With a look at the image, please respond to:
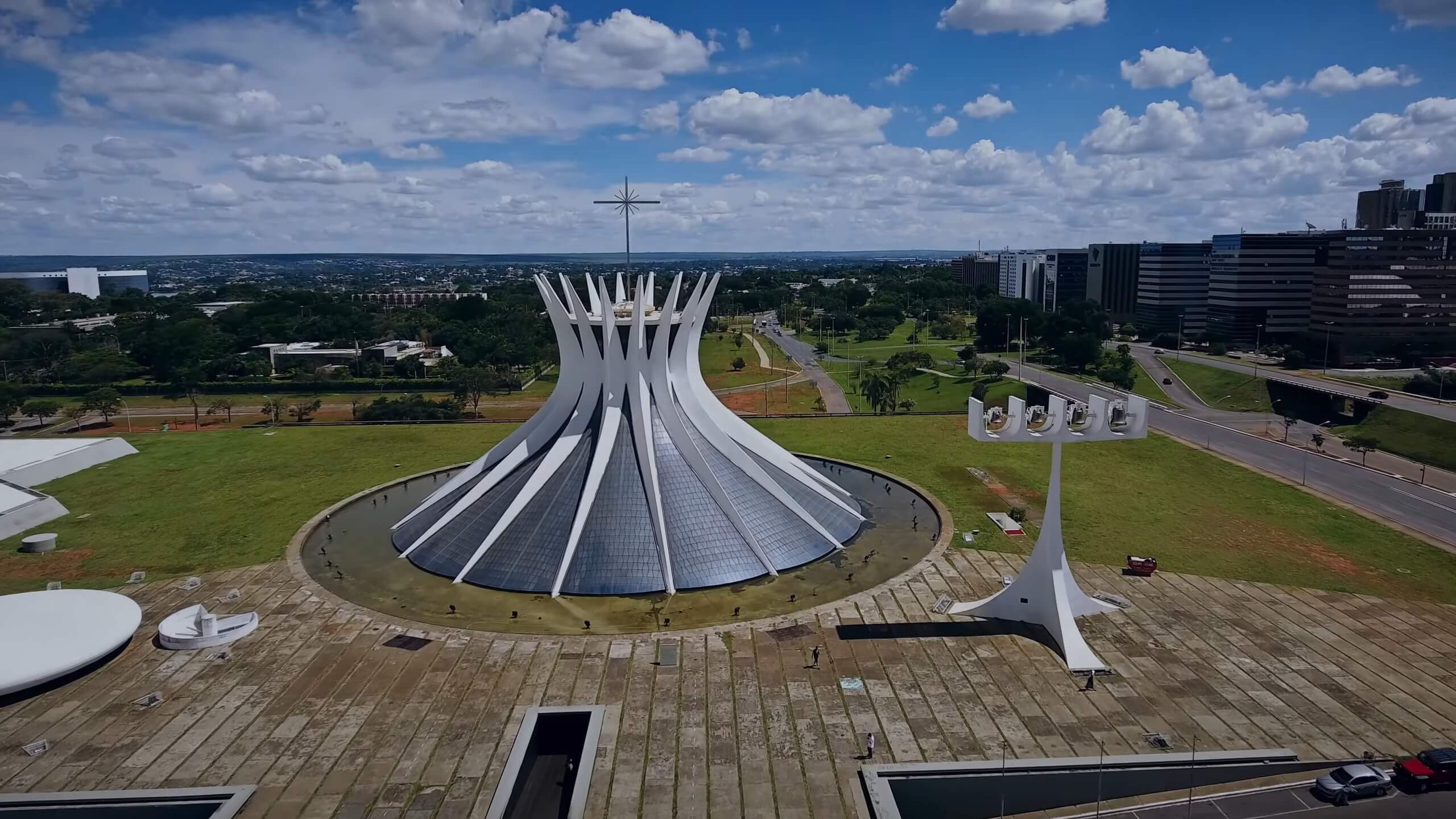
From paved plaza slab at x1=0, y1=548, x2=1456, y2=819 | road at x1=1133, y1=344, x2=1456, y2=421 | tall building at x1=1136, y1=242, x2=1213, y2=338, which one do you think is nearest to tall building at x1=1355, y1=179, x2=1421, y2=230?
tall building at x1=1136, y1=242, x2=1213, y2=338

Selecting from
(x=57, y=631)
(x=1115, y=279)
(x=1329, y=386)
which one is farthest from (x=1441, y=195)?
(x=57, y=631)

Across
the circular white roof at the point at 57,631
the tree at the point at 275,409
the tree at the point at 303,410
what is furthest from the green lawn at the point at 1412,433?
the tree at the point at 275,409

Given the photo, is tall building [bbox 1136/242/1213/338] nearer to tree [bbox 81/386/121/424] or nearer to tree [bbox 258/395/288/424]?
tree [bbox 258/395/288/424]

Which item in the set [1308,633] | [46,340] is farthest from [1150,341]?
[46,340]

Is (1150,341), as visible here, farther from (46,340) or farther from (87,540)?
(46,340)

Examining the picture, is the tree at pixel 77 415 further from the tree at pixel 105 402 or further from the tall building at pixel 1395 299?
the tall building at pixel 1395 299
